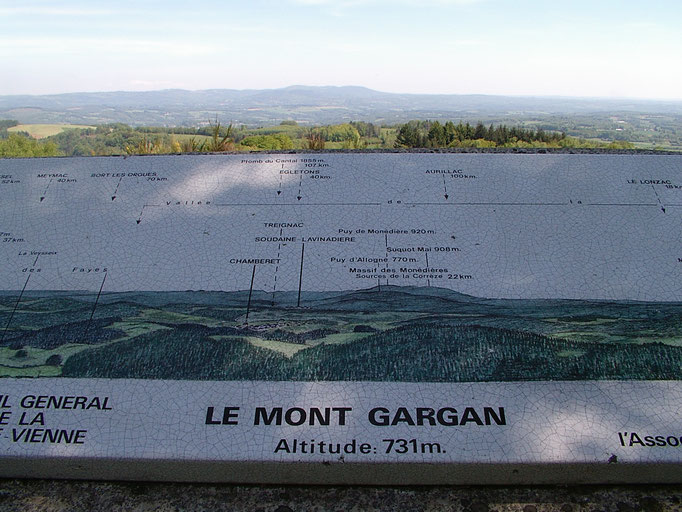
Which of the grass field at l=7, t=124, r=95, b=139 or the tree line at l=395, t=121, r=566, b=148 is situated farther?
the grass field at l=7, t=124, r=95, b=139

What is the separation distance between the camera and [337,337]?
160 inches

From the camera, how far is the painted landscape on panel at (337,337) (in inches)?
146

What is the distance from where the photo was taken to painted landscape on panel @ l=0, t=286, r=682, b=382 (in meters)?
3.72

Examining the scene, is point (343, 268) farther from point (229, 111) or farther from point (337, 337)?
point (229, 111)

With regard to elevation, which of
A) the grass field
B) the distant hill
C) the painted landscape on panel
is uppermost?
the distant hill

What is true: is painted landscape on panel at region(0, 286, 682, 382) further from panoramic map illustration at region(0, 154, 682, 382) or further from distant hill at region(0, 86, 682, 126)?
distant hill at region(0, 86, 682, 126)

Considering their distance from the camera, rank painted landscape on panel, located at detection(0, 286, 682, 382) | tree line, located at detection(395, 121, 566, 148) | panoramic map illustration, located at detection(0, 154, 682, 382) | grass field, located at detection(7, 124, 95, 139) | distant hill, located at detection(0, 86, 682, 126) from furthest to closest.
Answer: distant hill, located at detection(0, 86, 682, 126) → grass field, located at detection(7, 124, 95, 139) → tree line, located at detection(395, 121, 566, 148) → panoramic map illustration, located at detection(0, 154, 682, 382) → painted landscape on panel, located at detection(0, 286, 682, 382)

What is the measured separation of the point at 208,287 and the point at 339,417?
2067 millimetres

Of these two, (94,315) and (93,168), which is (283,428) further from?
(93,168)

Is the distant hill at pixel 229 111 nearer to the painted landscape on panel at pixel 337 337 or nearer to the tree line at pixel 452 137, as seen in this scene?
the tree line at pixel 452 137

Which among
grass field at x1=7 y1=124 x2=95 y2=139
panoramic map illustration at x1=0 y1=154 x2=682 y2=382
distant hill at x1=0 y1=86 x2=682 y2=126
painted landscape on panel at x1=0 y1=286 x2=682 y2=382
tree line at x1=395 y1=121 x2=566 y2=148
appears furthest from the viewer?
distant hill at x1=0 y1=86 x2=682 y2=126

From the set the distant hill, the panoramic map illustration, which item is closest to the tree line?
the panoramic map illustration

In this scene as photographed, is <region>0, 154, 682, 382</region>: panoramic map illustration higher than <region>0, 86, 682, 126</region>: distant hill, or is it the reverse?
<region>0, 86, 682, 126</region>: distant hill

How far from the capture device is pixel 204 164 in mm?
6094
